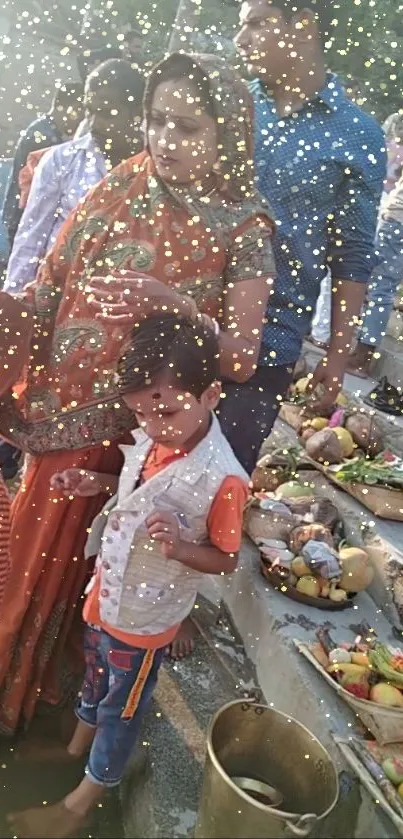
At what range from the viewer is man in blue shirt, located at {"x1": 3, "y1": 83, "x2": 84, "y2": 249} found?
2.84 metres

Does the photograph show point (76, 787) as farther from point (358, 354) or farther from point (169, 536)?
point (358, 354)

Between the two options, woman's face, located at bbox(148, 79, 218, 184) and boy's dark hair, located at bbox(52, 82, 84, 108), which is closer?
woman's face, located at bbox(148, 79, 218, 184)

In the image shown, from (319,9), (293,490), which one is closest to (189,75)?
(319,9)

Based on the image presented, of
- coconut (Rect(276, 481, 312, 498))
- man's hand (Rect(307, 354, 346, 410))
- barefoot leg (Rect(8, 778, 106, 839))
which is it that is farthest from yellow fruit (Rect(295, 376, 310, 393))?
barefoot leg (Rect(8, 778, 106, 839))

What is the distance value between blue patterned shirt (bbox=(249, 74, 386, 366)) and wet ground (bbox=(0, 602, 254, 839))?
0.85 m

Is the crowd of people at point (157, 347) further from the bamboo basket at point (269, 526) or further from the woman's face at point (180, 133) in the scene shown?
the bamboo basket at point (269, 526)

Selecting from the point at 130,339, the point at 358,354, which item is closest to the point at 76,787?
the point at 130,339

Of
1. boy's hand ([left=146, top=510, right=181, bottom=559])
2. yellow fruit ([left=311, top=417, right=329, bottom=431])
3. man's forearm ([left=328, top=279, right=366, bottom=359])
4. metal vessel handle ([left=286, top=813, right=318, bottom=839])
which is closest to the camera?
metal vessel handle ([left=286, top=813, right=318, bottom=839])

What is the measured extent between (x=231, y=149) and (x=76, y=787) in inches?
49.0

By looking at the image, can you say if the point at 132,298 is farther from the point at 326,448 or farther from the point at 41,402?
the point at 326,448

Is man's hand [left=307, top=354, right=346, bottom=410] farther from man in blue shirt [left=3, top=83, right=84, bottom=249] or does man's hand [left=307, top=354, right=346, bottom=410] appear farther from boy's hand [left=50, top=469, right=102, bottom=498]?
man in blue shirt [left=3, top=83, right=84, bottom=249]

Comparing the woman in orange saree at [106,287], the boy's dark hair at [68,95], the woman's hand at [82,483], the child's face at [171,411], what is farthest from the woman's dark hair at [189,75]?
the boy's dark hair at [68,95]

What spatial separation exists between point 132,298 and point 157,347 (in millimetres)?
87

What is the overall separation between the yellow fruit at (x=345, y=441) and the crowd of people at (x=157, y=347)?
85 centimetres
